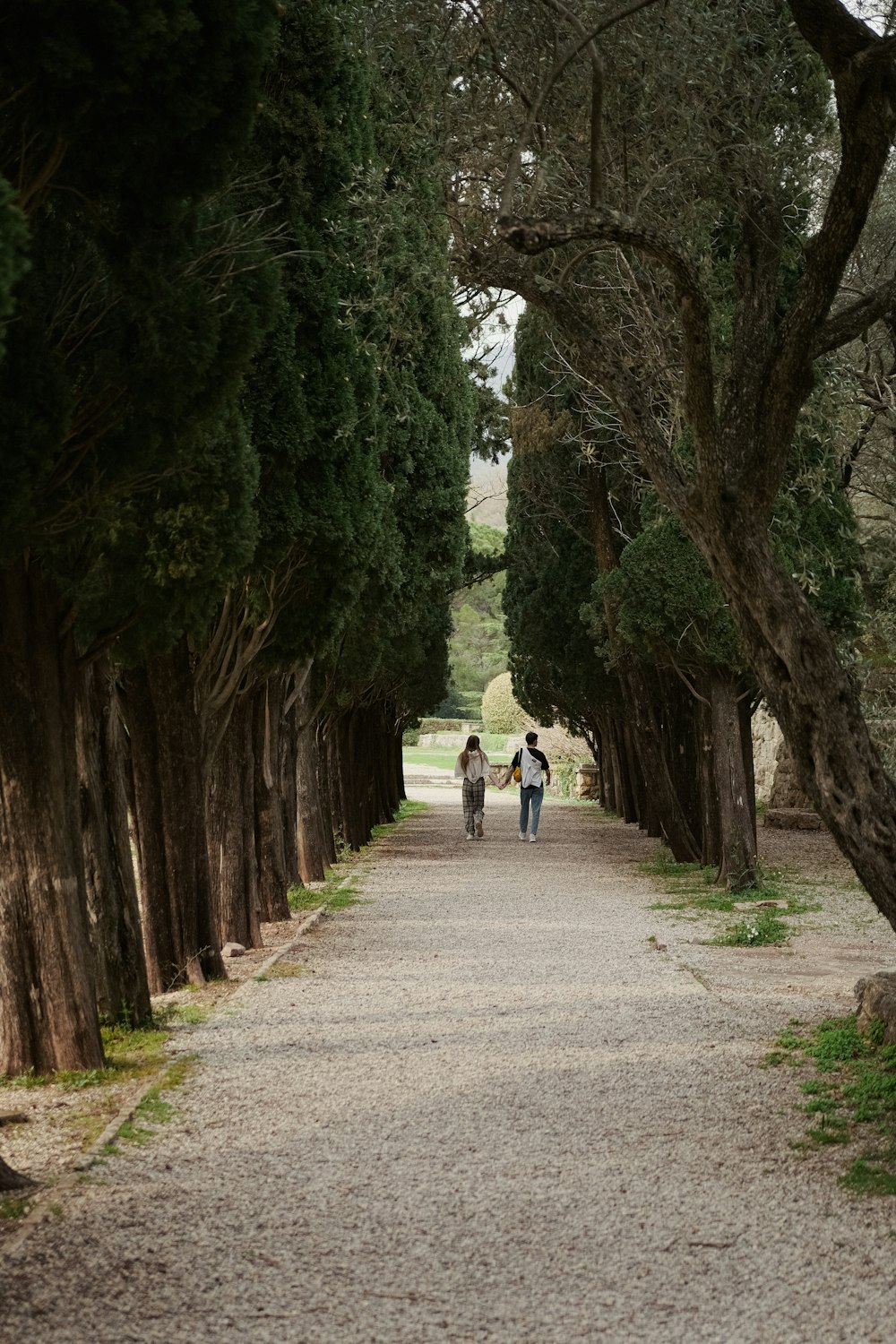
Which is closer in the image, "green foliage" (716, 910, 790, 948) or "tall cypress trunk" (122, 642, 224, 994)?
"tall cypress trunk" (122, 642, 224, 994)

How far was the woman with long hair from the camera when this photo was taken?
87.0 ft

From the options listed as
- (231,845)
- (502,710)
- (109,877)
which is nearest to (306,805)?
(231,845)

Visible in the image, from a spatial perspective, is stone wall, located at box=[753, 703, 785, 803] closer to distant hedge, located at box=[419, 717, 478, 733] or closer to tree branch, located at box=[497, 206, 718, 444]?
tree branch, located at box=[497, 206, 718, 444]

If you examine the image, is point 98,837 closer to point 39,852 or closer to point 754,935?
point 39,852

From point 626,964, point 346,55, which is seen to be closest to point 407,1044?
point 626,964

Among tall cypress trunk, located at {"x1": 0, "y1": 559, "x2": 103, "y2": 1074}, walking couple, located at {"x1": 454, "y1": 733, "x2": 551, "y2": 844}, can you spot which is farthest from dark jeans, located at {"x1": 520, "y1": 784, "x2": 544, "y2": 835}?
tall cypress trunk, located at {"x1": 0, "y1": 559, "x2": 103, "y2": 1074}

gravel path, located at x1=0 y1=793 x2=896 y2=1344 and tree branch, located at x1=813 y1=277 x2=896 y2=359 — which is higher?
tree branch, located at x1=813 y1=277 x2=896 y2=359

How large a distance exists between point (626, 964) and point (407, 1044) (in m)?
3.62

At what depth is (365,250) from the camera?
11500 mm

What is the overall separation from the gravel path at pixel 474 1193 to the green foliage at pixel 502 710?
173 ft

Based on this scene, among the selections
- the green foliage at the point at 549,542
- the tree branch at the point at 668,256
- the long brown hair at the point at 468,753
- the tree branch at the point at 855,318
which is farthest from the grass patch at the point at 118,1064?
the long brown hair at the point at 468,753

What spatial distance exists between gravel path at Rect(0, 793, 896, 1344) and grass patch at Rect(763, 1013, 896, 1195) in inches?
5.6

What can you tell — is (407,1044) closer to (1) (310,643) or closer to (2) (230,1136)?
(2) (230,1136)

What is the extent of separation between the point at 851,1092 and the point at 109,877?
434 centimetres
